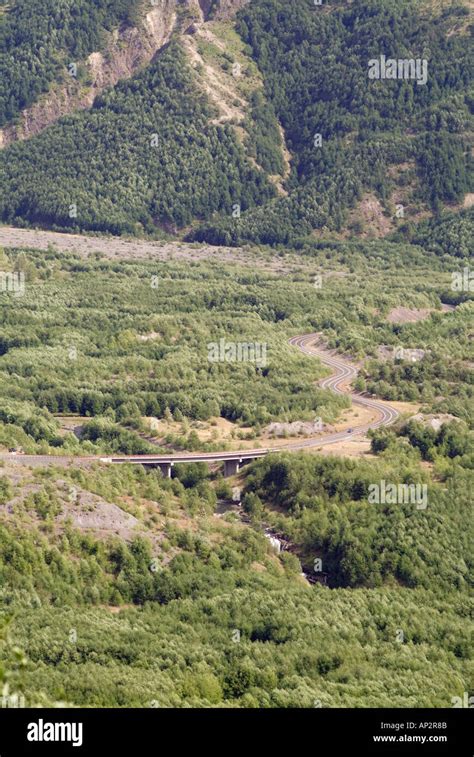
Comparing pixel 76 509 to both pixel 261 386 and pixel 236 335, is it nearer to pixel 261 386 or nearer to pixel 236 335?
pixel 261 386

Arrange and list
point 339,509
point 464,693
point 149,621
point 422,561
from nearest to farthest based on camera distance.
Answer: point 464,693
point 149,621
point 422,561
point 339,509

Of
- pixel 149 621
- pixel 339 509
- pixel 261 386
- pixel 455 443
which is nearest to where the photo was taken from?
pixel 149 621

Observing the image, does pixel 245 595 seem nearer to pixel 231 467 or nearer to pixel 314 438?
pixel 231 467

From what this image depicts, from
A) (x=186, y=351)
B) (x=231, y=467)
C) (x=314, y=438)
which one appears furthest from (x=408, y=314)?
(x=231, y=467)

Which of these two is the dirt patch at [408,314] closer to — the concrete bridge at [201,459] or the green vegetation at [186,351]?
the green vegetation at [186,351]

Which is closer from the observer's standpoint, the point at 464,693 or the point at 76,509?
the point at 464,693

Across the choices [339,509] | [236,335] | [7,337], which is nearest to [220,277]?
[236,335]

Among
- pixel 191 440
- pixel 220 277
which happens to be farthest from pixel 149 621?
pixel 220 277

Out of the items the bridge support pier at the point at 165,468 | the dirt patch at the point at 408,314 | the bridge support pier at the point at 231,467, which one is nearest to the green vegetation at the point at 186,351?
the dirt patch at the point at 408,314

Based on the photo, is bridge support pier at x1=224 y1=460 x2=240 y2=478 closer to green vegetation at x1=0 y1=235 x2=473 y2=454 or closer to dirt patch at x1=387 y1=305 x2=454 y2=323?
green vegetation at x1=0 y1=235 x2=473 y2=454
